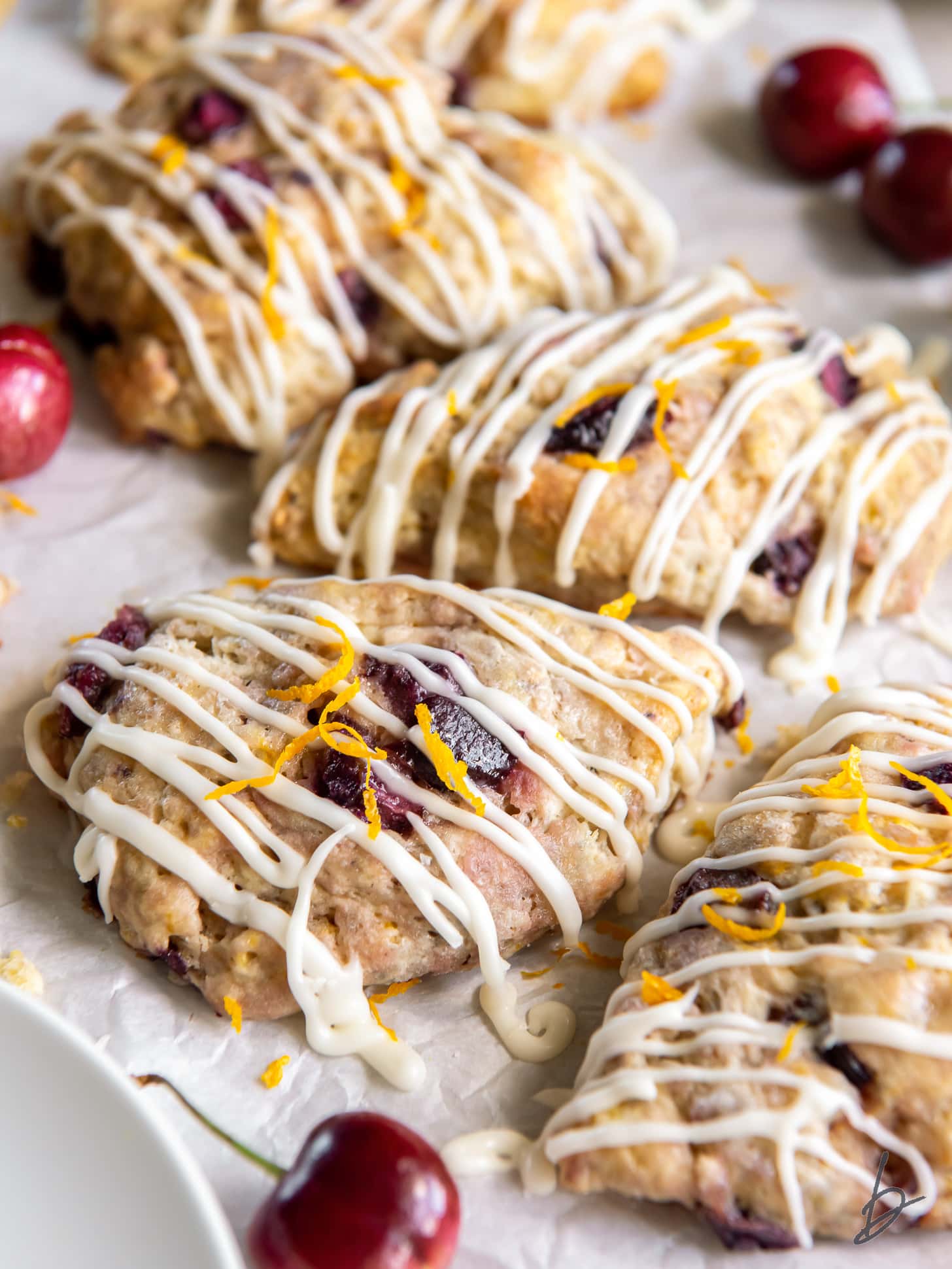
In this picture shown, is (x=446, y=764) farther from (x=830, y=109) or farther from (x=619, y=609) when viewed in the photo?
(x=830, y=109)

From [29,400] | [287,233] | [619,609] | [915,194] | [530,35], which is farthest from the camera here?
[530,35]

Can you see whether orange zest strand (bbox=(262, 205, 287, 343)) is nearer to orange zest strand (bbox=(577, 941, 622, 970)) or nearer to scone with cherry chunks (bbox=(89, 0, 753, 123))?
scone with cherry chunks (bbox=(89, 0, 753, 123))

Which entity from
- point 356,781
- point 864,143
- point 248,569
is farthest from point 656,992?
point 864,143

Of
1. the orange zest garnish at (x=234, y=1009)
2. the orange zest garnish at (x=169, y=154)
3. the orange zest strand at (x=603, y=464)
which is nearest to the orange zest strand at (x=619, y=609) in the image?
the orange zest strand at (x=603, y=464)

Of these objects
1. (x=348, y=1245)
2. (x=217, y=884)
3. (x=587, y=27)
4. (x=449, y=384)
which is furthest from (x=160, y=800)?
(x=587, y=27)

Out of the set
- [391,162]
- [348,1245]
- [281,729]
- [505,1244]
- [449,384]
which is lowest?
[505,1244]

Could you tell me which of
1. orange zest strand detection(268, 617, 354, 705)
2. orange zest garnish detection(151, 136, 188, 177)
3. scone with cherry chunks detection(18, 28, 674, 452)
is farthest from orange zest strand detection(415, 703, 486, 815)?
orange zest garnish detection(151, 136, 188, 177)

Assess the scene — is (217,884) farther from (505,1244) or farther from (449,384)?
(449,384)
